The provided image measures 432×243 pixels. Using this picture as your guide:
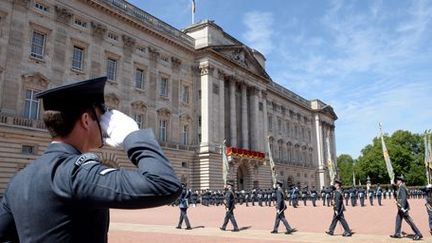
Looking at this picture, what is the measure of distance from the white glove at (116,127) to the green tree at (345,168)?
101 meters

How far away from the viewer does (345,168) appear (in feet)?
361

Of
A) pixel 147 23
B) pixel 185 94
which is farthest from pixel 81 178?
pixel 185 94

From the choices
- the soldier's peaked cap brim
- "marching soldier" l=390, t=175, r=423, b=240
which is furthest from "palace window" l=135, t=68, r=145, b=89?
the soldier's peaked cap brim

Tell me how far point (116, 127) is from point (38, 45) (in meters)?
29.8

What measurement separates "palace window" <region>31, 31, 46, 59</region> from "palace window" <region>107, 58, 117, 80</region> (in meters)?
6.64

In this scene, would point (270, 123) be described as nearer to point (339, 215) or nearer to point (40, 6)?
point (40, 6)

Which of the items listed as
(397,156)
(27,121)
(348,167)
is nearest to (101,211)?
(27,121)

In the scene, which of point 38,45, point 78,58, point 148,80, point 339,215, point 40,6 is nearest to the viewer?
point 339,215

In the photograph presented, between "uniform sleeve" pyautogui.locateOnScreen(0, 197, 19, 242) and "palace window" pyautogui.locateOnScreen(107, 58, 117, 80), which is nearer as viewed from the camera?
"uniform sleeve" pyautogui.locateOnScreen(0, 197, 19, 242)

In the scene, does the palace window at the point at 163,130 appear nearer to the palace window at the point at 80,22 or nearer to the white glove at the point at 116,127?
the palace window at the point at 80,22

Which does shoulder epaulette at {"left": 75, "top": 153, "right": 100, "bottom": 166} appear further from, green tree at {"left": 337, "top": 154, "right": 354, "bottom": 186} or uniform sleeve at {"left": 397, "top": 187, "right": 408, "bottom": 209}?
green tree at {"left": 337, "top": 154, "right": 354, "bottom": 186}

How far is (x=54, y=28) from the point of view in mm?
29281

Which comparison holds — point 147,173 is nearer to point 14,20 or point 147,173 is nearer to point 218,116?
point 14,20

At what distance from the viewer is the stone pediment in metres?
45.8
